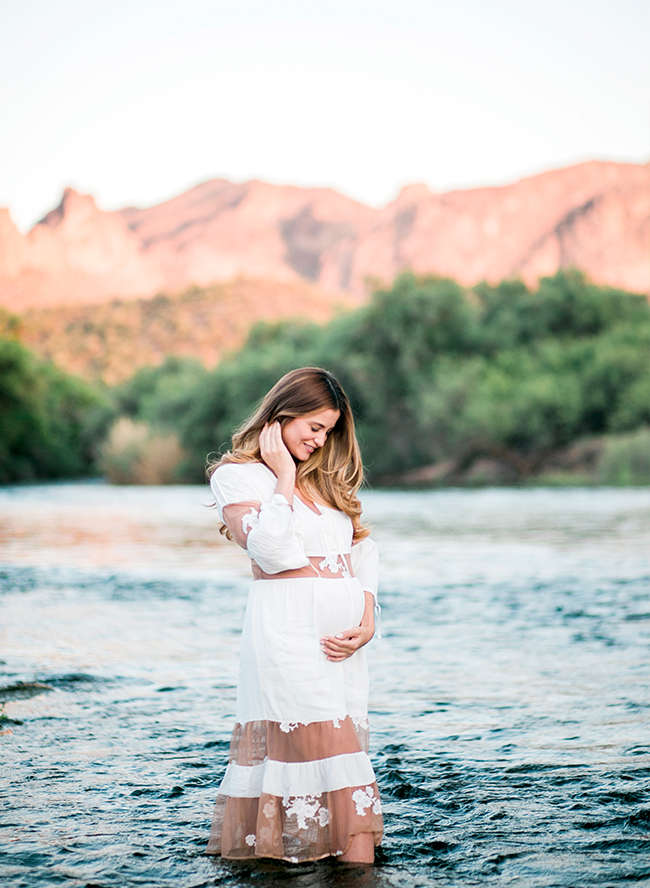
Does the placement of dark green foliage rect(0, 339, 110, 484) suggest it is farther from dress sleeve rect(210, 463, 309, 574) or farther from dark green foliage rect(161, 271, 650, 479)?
dress sleeve rect(210, 463, 309, 574)

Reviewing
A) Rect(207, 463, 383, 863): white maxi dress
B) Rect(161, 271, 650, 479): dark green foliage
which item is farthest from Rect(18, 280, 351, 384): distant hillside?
Rect(207, 463, 383, 863): white maxi dress

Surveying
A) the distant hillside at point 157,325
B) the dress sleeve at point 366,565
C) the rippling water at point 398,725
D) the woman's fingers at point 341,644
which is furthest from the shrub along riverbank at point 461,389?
the woman's fingers at point 341,644

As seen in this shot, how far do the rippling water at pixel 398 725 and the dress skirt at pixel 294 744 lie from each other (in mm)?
140

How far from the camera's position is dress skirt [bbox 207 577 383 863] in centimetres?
336

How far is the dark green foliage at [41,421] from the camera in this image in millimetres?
55844

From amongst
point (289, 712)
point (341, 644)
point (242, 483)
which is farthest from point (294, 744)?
point (242, 483)

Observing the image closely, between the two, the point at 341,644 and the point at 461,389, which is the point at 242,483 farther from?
the point at 461,389

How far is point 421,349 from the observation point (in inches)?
2020

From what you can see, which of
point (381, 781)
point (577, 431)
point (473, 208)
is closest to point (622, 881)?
point (381, 781)

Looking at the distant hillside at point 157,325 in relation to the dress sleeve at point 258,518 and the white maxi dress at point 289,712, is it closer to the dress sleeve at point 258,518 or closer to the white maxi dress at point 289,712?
the dress sleeve at point 258,518

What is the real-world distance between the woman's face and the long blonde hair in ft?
0.07

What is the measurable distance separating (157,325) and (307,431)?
318 ft

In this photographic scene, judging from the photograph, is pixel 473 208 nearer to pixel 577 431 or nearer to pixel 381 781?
pixel 577 431

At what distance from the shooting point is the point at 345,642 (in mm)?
3420
